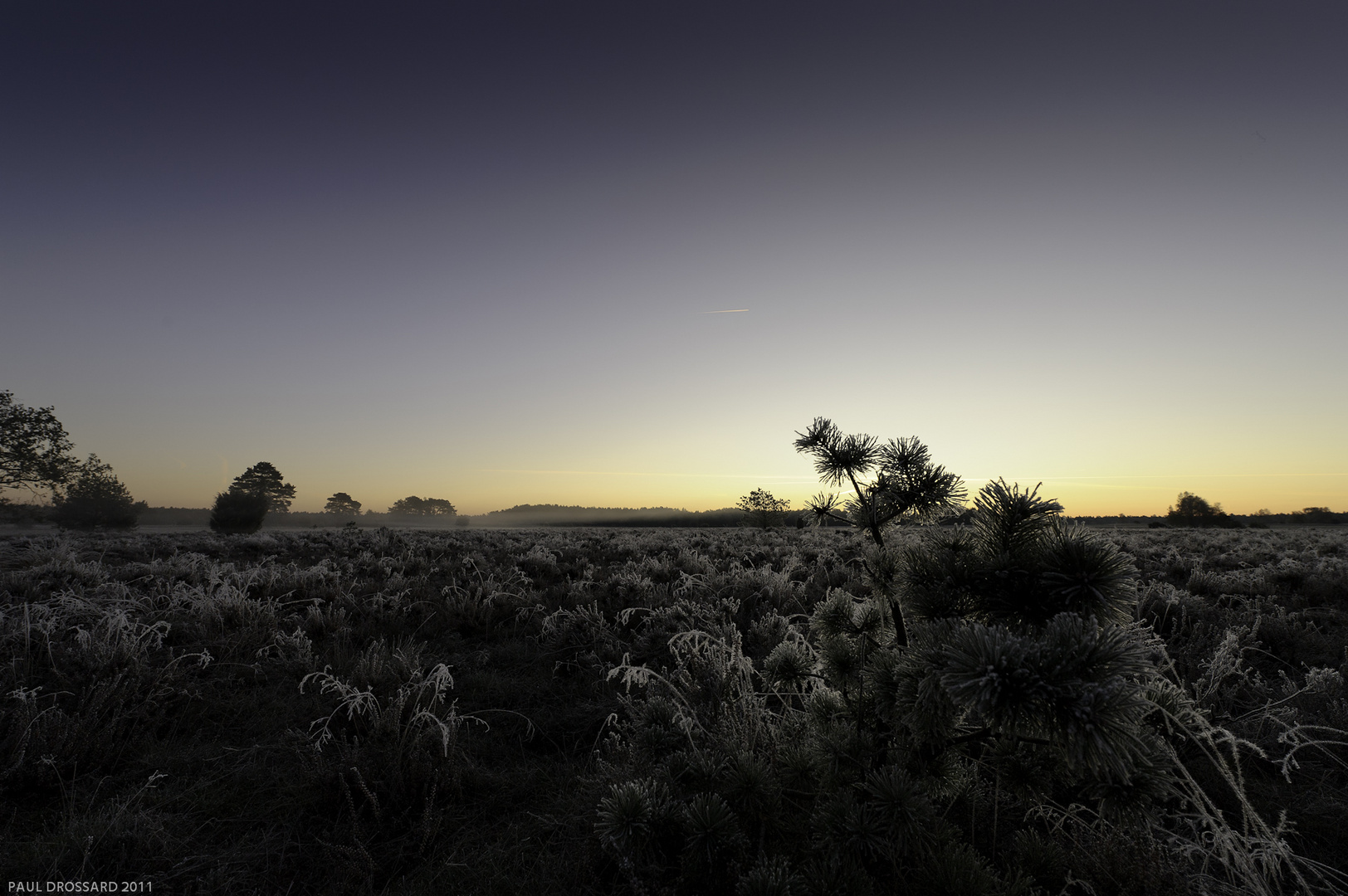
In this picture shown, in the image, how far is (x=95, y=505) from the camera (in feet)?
136

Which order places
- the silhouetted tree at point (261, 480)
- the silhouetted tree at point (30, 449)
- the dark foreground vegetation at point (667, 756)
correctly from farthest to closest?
the silhouetted tree at point (261, 480) → the silhouetted tree at point (30, 449) → the dark foreground vegetation at point (667, 756)

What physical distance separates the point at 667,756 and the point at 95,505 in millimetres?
59939

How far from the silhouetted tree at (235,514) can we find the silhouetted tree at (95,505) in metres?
12.3

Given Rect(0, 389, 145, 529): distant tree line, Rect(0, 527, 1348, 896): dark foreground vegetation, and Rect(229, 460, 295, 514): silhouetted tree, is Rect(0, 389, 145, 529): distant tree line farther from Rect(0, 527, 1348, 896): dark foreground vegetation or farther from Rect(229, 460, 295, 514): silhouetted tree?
Rect(0, 527, 1348, 896): dark foreground vegetation

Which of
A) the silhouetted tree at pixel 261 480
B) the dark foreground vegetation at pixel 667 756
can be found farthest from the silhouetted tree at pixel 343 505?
the dark foreground vegetation at pixel 667 756

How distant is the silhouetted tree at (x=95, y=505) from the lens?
4003cm

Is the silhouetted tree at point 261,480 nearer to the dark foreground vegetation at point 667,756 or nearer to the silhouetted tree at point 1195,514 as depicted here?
the dark foreground vegetation at point 667,756

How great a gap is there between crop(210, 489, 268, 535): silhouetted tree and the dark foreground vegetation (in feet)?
116

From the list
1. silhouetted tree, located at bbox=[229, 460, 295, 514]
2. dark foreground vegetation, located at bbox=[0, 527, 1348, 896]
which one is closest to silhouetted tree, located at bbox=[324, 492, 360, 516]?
silhouetted tree, located at bbox=[229, 460, 295, 514]

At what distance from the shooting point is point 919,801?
1.59 meters

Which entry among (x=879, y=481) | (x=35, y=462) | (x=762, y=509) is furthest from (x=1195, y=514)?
(x=35, y=462)

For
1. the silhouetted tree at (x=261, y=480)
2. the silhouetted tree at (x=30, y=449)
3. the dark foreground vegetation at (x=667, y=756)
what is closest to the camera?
Result: the dark foreground vegetation at (x=667, y=756)

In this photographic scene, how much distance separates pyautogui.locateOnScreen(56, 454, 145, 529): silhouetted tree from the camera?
40.0 metres

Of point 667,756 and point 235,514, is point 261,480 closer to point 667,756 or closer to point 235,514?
point 235,514
